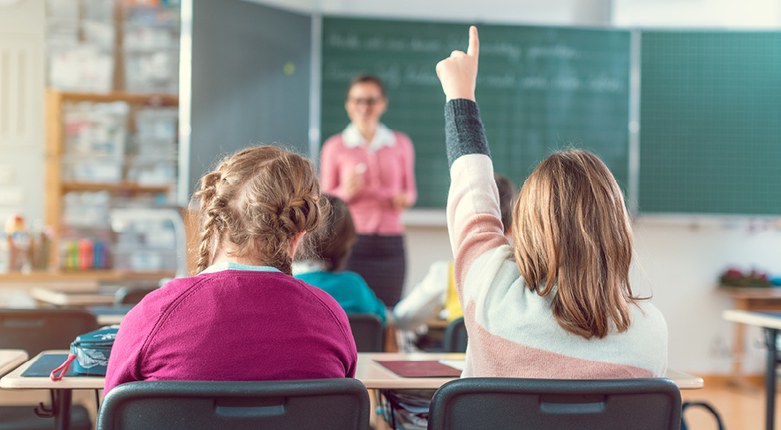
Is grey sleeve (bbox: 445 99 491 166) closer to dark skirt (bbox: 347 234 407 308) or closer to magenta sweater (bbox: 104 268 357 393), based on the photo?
magenta sweater (bbox: 104 268 357 393)

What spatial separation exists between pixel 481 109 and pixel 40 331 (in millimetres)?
3527

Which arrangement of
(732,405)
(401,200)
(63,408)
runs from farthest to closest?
(732,405)
(401,200)
(63,408)

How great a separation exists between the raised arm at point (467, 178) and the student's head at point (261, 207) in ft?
0.87

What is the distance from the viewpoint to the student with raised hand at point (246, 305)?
1.42m

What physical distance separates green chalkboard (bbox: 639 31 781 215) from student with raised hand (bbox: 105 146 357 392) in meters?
4.63

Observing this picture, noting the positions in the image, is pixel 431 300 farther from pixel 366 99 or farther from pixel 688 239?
pixel 688 239

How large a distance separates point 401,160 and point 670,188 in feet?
6.41

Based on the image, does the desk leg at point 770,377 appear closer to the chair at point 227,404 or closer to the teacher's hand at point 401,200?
the teacher's hand at point 401,200

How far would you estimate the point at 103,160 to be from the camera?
5.74 metres

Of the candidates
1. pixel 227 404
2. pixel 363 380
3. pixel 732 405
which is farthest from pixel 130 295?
pixel 732 405

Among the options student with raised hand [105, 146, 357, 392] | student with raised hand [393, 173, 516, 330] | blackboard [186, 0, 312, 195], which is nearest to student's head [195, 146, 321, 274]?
student with raised hand [105, 146, 357, 392]

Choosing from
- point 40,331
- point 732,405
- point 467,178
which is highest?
point 467,178

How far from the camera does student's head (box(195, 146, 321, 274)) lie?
5.02ft

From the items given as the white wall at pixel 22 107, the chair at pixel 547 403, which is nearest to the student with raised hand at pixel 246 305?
the chair at pixel 547 403
